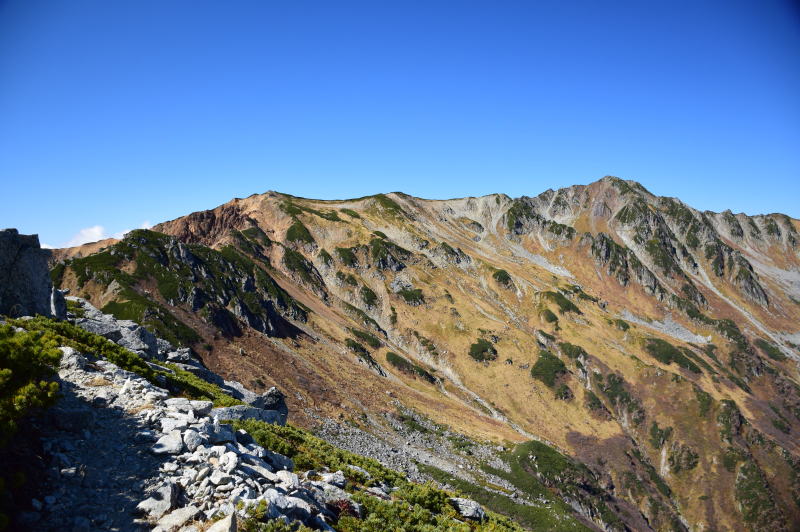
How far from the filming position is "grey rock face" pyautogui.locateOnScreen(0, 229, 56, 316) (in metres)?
24.1

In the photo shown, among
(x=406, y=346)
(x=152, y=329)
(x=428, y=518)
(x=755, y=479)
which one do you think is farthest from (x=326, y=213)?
(x=428, y=518)

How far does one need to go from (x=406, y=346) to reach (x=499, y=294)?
47.0 metres

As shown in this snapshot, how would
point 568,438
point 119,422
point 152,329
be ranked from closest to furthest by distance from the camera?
point 119,422
point 152,329
point 568,438

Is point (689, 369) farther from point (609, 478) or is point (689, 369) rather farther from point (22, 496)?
point (22, 496)

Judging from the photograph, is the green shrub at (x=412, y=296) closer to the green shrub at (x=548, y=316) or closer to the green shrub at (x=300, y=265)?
the green shrub at (x=300, y=265)

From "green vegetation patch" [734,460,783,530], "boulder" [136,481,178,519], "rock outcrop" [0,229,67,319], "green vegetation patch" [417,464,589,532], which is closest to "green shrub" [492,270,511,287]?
"green vegetation patch" [734,460,783,530]

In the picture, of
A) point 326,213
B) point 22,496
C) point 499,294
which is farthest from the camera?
point 326,213

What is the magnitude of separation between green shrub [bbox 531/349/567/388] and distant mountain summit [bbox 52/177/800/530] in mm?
625

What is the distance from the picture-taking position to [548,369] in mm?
124000

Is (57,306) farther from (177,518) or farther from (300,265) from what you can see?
(300,265)

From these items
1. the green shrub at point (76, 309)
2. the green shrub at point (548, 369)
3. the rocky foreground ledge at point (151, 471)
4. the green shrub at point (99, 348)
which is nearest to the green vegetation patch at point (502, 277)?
the green shrub at point (548, 369)

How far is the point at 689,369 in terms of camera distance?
139 meters

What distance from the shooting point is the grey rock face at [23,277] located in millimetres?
24125

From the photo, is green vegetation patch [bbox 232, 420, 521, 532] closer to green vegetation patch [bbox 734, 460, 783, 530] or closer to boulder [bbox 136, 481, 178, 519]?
boulder [bbox 136, 481, 178, 519]
